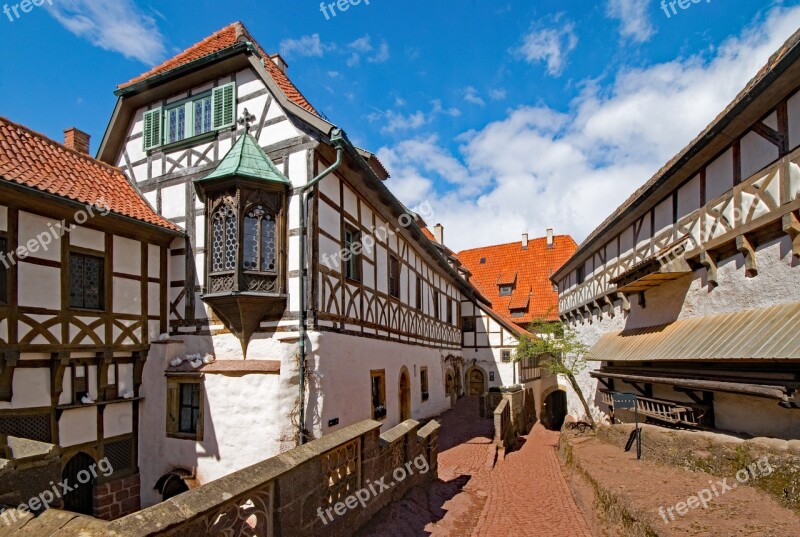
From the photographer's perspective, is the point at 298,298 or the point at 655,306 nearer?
the point at 298,298

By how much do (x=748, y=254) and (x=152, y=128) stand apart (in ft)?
42.3

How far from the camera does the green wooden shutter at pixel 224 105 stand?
35.6ft

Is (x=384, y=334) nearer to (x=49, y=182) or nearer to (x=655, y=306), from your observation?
(x=655, y=306)

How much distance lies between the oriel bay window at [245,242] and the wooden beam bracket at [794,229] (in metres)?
8.43

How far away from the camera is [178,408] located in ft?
33.3

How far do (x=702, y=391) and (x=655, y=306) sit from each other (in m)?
2.84

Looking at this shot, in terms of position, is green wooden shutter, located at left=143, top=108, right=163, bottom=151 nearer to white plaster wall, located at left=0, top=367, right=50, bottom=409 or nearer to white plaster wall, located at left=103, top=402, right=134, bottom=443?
white plaster wall, located at left=0, top=367, right=50, bottom=409

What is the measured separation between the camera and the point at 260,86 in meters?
10.7

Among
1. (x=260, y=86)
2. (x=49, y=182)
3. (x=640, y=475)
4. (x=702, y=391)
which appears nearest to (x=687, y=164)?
(x=702, y=391)

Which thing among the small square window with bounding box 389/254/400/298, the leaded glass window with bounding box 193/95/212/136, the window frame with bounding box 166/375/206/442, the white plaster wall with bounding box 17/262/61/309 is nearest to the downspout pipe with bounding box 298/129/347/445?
the window frame with bounding box 166/375/206/442

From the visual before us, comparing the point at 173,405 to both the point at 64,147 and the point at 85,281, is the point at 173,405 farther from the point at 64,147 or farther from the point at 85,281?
the point at 64,147

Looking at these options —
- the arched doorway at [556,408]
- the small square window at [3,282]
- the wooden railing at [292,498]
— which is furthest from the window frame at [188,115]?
the arched doorway at [556,408]

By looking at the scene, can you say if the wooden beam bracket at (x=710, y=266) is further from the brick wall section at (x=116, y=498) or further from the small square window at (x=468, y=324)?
the small square window at (x=468, y=324)

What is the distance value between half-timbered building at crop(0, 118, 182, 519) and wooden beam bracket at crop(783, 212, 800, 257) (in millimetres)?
11204
